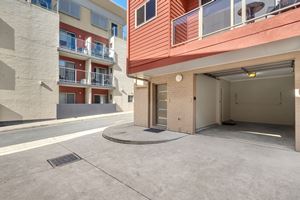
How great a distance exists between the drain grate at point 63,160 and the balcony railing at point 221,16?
16.6 ft

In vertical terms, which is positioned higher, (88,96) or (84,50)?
(84,50)

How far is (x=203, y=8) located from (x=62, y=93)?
46.9ft

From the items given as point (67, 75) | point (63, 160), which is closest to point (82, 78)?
point (67, 75)

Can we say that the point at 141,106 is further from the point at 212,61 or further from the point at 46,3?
the point at 46,3

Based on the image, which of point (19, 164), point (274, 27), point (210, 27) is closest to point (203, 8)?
point (210, 27)

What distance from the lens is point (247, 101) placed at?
9.87m

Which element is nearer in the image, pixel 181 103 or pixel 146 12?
pixel 181 103

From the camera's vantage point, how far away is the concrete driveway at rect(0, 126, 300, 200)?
249 cm

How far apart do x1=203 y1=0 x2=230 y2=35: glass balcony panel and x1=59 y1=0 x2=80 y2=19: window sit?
1591cm

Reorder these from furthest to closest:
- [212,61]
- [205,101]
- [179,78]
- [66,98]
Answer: [66,98], [205,101], [179,78], [212,61]

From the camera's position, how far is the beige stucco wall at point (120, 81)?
18000 mm

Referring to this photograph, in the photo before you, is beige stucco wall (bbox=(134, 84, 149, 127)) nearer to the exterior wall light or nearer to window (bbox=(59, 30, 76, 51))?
A: the exterior wall light

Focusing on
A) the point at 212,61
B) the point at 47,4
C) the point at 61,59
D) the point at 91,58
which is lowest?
the point at 212,61

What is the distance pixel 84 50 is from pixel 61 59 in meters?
2.49
